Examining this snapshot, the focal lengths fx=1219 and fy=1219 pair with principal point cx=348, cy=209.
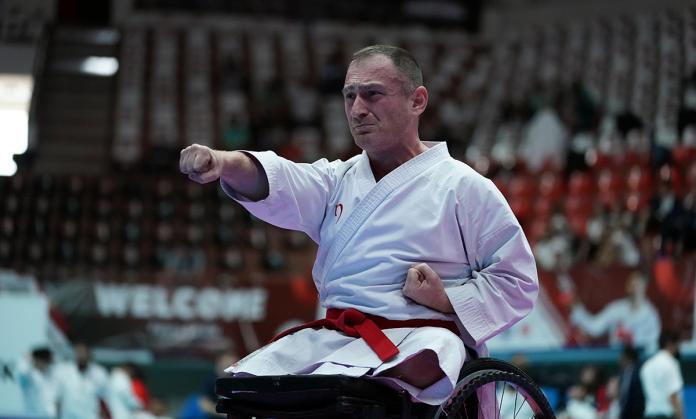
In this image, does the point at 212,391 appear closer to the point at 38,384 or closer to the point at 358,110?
the point at 38,384

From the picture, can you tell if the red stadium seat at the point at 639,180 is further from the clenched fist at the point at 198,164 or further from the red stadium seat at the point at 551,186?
the clenched fist at the point at 198,164

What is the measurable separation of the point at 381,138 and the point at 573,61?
50.9ft

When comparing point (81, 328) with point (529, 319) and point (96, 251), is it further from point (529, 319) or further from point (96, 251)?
point (529, 319)

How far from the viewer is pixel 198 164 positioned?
3.13 m

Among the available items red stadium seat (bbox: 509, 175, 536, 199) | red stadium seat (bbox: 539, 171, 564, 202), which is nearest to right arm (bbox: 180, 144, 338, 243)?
red stadium seat (bbox: 539, 171, 564, 202)

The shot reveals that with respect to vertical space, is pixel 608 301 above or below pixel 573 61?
below

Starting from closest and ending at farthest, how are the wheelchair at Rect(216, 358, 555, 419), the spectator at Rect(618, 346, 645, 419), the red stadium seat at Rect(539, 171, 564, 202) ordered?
the wheelchair at Rect(216, 358, 555, 419)
the spectator at Rect(618, 346, 645, 419)
the red stadium seat at Rect(539, 171, 564, 202)

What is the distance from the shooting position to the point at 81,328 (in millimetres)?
12477

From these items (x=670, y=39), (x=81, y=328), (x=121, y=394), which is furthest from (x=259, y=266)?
(x=670, y=39)

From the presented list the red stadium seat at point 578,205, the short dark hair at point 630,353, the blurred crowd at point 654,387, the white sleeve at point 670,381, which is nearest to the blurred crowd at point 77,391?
the short dark hair at point 630,353

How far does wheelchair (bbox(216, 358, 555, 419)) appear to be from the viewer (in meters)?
3.24

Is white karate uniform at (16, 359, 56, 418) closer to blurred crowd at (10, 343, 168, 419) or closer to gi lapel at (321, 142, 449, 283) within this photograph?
blurred crowd at (10, 343, 168, 419)

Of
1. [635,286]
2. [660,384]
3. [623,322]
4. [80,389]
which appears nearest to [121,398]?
[80,389]

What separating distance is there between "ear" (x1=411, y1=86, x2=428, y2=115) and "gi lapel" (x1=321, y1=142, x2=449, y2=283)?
148 mm
